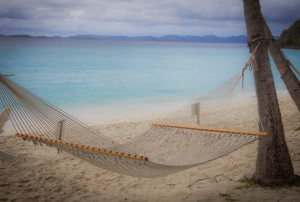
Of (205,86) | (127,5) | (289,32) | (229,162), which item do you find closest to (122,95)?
(205,86)

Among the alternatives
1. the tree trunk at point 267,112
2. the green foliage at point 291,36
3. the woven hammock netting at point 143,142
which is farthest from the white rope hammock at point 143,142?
the green foliage at point 291,36

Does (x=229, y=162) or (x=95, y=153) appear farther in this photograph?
(x=229, y=162)

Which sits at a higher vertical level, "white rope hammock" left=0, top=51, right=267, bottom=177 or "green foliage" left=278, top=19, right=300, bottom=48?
"green foliage" left=278, top=19, right=300, bottom=48

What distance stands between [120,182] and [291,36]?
3354cm

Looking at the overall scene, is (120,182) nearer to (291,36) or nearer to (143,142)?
(143,142)

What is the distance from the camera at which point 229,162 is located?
284 centimetres

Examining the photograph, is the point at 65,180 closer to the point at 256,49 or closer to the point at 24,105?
the point at 24,105

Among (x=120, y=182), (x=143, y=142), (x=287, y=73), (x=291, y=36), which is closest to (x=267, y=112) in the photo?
(x=287, y=73)

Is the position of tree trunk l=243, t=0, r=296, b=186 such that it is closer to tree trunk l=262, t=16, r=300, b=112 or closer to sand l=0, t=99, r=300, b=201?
sand l=0, t=99, r=300, b=201

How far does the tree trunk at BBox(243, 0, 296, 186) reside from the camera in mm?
2006

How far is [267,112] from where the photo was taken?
2.01m

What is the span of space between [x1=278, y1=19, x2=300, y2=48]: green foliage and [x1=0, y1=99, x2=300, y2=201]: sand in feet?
100

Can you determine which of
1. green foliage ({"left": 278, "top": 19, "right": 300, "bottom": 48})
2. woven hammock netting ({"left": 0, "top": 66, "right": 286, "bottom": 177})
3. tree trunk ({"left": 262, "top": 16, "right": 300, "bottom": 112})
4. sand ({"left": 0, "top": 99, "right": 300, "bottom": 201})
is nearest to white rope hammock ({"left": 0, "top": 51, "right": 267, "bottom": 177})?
woven hammock netting ({"left": 0, "top": 66, "right": 286, "bottom": 177})

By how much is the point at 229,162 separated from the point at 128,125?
91.4 inches
